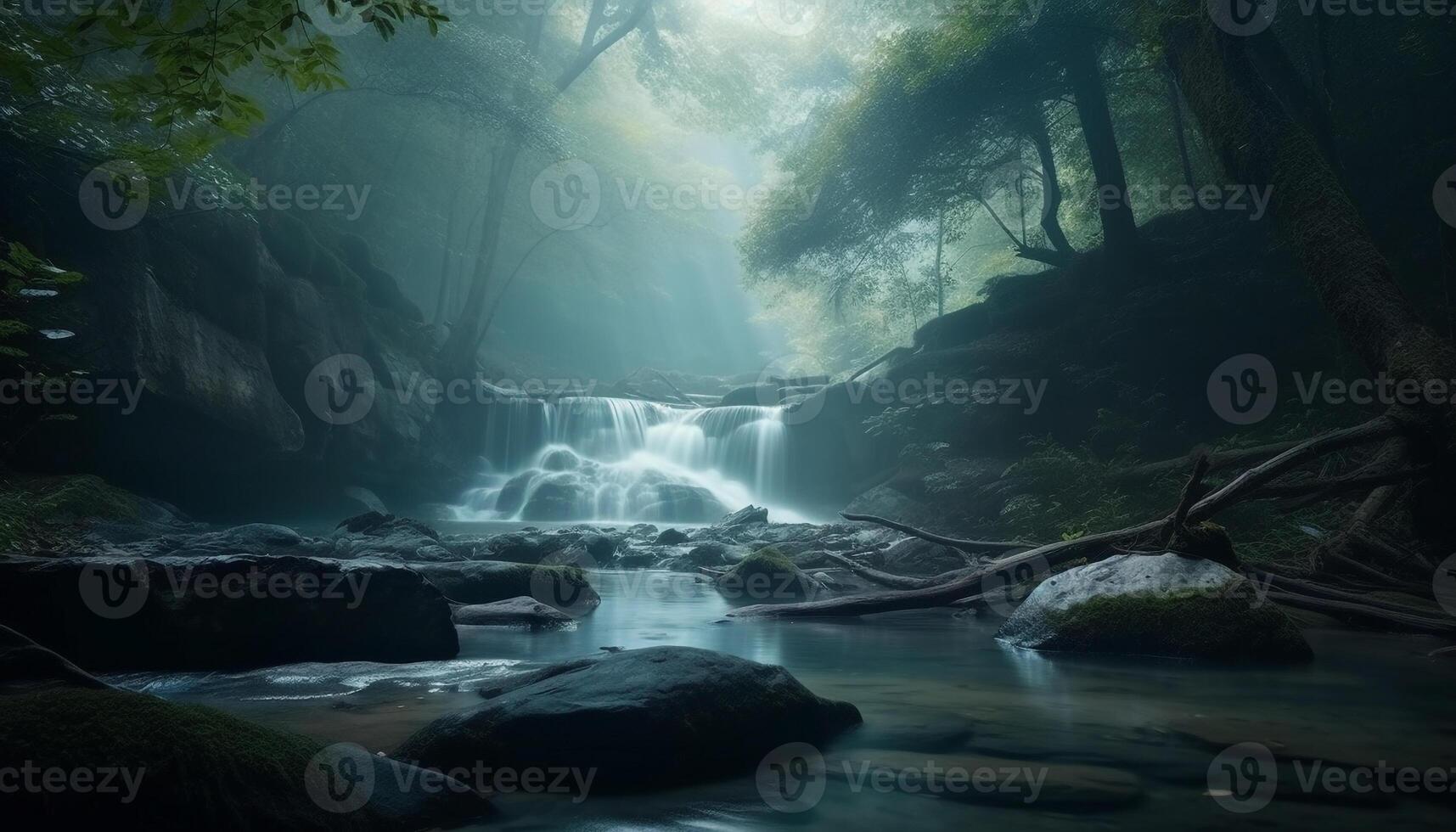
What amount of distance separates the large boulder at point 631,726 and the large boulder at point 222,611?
232cm

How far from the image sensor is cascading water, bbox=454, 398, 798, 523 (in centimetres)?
2144

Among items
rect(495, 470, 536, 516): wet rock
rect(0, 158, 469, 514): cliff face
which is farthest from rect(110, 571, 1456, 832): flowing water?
rect(495, 470, 536, 516): wet rock

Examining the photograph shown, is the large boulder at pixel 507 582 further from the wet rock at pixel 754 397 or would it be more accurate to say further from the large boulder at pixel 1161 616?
the wet rock at pixel 754 397

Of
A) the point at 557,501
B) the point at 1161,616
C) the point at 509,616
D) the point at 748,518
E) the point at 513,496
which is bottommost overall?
the point at 509,616

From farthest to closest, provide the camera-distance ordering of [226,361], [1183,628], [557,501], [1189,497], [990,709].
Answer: [557,501], [226,361], [1189,497], [1183,628], [990,709]

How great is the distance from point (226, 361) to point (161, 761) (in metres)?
14.3

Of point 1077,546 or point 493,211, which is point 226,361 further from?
point 1077,546

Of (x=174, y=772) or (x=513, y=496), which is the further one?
(x=513, y=496)

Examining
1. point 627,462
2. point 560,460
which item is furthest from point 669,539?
point 560,460

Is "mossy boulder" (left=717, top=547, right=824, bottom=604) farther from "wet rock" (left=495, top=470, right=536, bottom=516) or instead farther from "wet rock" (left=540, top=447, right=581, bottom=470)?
"wet rock" (left=540, top=447, right=581, bottom=470)

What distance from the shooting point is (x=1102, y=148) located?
16.2m

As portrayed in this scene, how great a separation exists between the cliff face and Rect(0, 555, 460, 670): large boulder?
6.76m

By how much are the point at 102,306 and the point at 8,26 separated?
215 inches

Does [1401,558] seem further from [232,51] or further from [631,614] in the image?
[232,51]
